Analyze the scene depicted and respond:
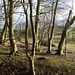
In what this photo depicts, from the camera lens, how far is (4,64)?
19.0ft

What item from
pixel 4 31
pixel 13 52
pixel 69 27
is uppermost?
pixel 69 27

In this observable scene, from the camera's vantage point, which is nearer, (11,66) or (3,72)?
(3,72)

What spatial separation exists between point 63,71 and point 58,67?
43 cm

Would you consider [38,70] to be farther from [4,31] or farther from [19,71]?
[4,31]

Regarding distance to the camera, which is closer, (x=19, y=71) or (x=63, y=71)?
(x=63, y=71)

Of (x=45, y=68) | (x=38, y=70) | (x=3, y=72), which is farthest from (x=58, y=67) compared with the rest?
(x=3, y=72)

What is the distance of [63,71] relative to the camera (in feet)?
16.0

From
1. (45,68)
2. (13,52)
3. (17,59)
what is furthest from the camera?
(13,52)

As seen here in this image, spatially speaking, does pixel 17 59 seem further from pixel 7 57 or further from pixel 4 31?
pixel 4 31

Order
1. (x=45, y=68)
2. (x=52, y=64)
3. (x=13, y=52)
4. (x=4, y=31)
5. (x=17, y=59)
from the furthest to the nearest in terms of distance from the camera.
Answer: (x=4, y=31)
(x=13, y=52)
(x=17, y=59)
(x=52, y=64)
(x=45, y=68)

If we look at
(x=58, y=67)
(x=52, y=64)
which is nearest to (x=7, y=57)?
(x=52, y=64)

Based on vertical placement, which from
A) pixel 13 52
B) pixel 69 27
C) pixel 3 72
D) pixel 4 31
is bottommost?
pixel 3 72

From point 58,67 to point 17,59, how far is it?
10.3ft

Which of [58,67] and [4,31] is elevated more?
[4,31]
